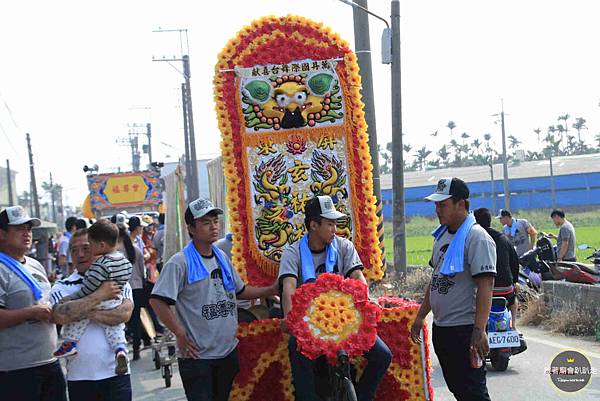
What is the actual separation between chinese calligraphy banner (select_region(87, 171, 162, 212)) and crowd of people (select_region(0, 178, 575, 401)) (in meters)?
21.8

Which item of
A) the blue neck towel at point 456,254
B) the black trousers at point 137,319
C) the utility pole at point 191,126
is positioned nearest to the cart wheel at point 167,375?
the black trousers at point 137,319

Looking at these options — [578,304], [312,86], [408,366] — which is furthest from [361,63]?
[408,366]

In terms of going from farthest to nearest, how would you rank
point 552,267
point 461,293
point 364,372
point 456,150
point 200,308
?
point 456,150, point 552,267, point 364,372, point 200,308, point 461,293

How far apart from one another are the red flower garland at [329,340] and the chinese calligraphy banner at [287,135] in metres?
1.65

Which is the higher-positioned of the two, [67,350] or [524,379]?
[67,350]

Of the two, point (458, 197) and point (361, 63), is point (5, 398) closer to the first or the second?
point (458, 197)

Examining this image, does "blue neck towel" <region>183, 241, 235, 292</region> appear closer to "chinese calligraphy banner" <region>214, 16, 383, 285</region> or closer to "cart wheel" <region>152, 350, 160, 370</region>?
"chinese calligraphy banner" <region>214, 16, 383, 285</region>

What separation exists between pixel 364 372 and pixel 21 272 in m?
2.50

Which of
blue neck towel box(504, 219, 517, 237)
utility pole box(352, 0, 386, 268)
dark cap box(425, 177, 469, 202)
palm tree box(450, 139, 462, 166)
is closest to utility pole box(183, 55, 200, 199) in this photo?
blue neck towel box(504, 219, 517, 237)

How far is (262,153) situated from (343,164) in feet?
2.50

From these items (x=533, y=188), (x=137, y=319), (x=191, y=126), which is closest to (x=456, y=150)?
(x=533, y=188)

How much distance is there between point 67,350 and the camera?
5.00 m

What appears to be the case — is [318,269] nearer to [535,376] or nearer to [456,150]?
[535,376]

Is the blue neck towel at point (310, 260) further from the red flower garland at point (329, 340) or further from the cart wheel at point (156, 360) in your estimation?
the cart wheel at point (156, 360)
